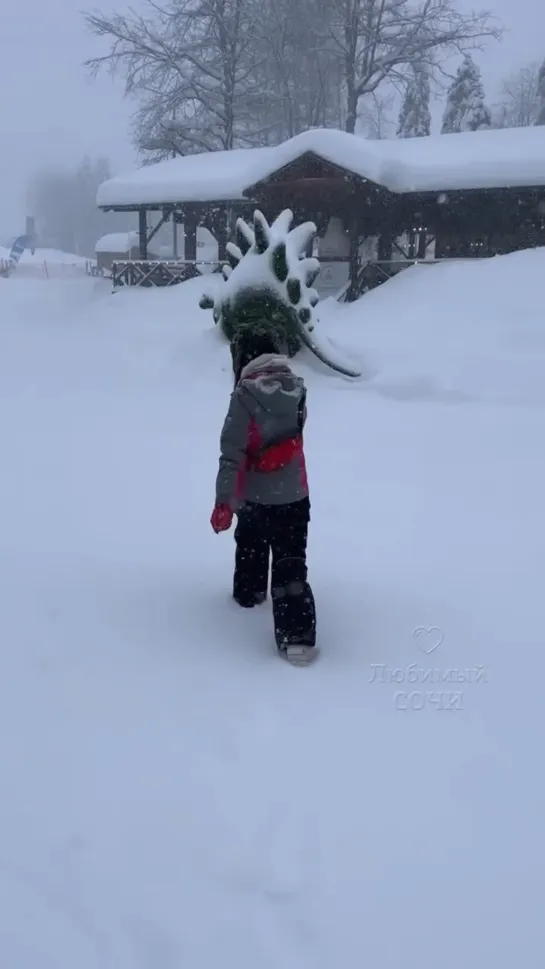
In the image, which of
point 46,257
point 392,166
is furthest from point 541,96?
point 46,257

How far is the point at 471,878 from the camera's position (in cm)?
215

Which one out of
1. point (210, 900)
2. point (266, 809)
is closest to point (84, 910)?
point (210, 900)

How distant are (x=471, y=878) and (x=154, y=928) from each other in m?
0.94

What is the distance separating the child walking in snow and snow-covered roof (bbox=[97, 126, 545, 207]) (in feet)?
44.1

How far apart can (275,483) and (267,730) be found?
3.78 ft

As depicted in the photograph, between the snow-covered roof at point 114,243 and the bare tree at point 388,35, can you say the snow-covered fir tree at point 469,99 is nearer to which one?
the bare tree at point 388,35

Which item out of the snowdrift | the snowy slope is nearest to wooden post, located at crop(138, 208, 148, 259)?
the snowdrift

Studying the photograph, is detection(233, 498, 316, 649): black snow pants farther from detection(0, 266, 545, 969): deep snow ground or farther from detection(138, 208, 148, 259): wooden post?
detection(138, 208, 148, 259): wooden post

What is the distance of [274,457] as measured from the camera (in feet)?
11.3

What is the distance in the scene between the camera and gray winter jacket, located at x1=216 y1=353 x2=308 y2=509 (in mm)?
3354

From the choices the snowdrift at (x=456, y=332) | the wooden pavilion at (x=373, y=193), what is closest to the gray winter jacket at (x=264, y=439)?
the snowdrift at (x=456, y=332)

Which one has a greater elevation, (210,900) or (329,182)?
(329,182)

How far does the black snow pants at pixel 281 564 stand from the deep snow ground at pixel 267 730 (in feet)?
0.53

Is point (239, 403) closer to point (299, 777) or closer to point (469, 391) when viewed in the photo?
point (299, 777)
